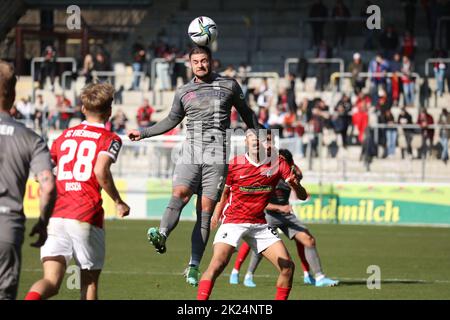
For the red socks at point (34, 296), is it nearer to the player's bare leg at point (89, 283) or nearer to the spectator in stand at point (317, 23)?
the player's bare leg at point (89, 283)

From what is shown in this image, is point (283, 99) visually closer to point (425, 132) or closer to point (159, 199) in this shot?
point (425, 132)

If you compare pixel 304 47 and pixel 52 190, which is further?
pixel 304 47

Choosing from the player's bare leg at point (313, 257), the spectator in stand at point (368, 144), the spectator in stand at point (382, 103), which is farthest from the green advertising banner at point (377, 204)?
the player's bare leg at point (313, 257)

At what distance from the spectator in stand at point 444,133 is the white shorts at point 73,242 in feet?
74.3

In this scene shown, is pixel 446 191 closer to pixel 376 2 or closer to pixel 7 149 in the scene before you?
pixel 376 2

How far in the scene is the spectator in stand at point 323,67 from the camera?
123 ft

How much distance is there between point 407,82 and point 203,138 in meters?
23.4

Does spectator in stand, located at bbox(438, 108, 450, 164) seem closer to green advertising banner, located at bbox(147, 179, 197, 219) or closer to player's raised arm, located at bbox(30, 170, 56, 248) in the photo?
green advertising banner, located at bbox(147, 179, 197, 219)

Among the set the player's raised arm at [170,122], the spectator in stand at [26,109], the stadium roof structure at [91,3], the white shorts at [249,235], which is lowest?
the white shorts at [249,235]

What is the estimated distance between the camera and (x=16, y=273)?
8.93 m

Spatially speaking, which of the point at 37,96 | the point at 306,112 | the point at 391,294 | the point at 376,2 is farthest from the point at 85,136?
the point at 376,2

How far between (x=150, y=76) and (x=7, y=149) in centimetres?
3084

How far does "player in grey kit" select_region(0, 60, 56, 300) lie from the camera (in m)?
8.74

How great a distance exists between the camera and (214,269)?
12398mm
